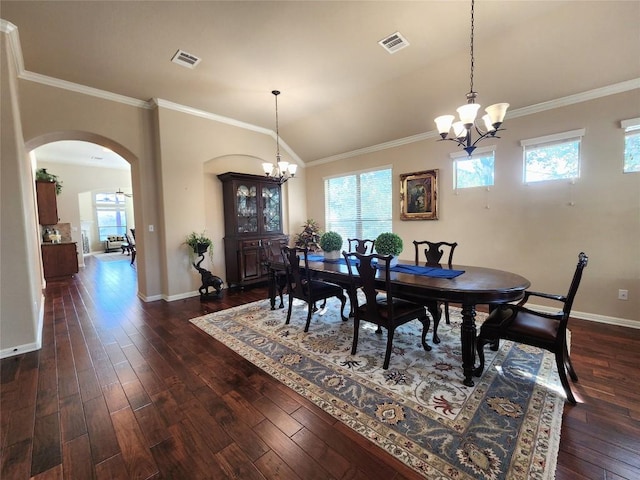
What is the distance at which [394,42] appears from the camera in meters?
3.15

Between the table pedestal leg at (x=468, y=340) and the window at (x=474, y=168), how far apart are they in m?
2.77

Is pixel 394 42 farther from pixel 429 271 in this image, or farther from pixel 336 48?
pixel 429 271

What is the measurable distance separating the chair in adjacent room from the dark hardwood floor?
0.28m

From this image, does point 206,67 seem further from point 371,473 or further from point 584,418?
point 584,418

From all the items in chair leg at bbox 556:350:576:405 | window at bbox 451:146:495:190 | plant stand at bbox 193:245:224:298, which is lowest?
chair leg at bbox 556:350:576:405

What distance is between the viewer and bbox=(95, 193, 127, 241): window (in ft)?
38.4

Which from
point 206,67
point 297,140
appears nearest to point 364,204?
point 297,140

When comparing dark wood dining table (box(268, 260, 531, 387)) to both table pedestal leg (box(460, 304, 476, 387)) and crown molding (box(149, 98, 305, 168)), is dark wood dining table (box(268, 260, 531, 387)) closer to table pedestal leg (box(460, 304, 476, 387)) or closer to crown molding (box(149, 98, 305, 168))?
table pedestal leg (box(460, 304, 476, 387))

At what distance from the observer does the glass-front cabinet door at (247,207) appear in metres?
5.30

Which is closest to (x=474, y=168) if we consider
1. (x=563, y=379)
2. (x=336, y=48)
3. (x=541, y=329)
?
(x=336, y=48)

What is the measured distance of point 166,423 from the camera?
1.81 meters

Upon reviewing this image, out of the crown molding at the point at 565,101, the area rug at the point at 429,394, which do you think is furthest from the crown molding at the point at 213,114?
the area rug at the point at 429,394

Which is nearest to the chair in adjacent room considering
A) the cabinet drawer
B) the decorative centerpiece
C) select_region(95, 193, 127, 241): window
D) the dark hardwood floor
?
the dark hardwood floor

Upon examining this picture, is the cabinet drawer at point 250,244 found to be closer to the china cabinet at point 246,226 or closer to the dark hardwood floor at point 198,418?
the china cabinet at point 246,226
